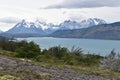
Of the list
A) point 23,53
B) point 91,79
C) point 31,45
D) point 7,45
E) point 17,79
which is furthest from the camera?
point 7,45

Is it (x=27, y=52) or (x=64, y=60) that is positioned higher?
(x=27, y=52)

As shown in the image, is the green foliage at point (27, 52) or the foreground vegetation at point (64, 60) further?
the green foliage at point (27, 52)

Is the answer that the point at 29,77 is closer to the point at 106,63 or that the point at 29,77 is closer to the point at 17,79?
the point at 17,79

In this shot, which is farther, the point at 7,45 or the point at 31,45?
the point at 7,45

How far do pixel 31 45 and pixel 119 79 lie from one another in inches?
1191

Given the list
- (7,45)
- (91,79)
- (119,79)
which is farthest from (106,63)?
(7,45)

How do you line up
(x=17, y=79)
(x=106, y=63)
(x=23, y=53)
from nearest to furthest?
(x=17, y=79) → (x=106, y=63) → (x=23, y=53)

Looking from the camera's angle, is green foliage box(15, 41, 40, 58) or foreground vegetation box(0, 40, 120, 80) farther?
green foliage box(15, 41, 40, 58)

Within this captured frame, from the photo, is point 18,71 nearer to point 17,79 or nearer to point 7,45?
point 17,79

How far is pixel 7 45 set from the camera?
3669 inches

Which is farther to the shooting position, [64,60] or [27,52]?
[64,60]

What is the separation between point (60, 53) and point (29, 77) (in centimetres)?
5051

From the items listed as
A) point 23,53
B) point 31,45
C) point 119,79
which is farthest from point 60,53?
point 119,79

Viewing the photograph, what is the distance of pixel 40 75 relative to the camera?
17656 millimetres
